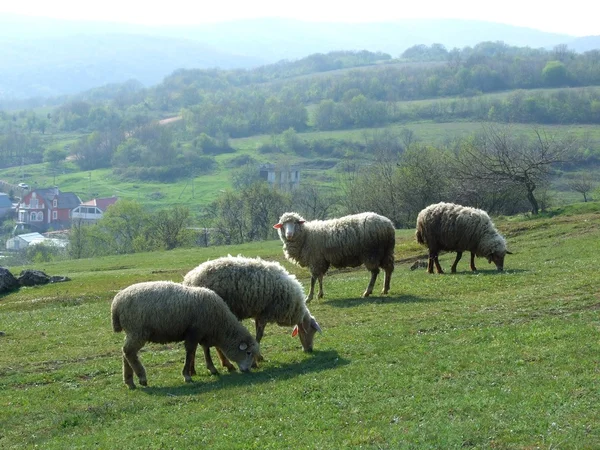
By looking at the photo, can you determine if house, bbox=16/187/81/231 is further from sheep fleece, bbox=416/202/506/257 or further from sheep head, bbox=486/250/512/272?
sheep head, bbox=486/250/512/272

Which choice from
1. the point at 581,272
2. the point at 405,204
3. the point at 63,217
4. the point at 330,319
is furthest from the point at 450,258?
the point at 63,217

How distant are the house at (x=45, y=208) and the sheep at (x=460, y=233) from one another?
149690 millimetres

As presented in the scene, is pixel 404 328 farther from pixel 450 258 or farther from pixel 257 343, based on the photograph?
pixel 450 258

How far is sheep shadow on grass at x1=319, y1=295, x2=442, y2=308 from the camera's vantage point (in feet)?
91.7

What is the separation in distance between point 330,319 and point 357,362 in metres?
6.46

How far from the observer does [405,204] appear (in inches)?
3479

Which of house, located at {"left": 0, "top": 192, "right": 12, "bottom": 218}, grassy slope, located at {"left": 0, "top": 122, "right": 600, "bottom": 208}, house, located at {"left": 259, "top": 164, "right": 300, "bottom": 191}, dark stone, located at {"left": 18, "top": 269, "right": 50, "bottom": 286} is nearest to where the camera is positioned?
dark stone, located at {"left": 18, "top": 269, "right": 50, "bottom": 286}

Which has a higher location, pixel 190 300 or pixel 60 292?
pixel 190 300

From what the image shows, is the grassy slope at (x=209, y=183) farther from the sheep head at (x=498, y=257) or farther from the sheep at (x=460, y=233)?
the sheep head at (x=498, y=257)

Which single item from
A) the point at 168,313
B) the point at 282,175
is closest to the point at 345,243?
the point at 168,313

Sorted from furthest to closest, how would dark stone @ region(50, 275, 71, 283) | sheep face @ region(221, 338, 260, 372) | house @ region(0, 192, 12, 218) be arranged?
house @ region(0, 192, 12, 218), dark stone @ region(50, 275, 71, 283), sheep face @ region(221, 338, 260, 372)

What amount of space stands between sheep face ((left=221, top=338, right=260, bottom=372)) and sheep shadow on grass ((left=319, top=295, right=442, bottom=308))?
860 cm

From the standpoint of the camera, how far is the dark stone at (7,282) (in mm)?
47594

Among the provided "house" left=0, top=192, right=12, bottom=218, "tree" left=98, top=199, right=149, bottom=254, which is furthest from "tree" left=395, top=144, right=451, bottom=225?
"house" left=0, top=192, right=12, bottom=218
